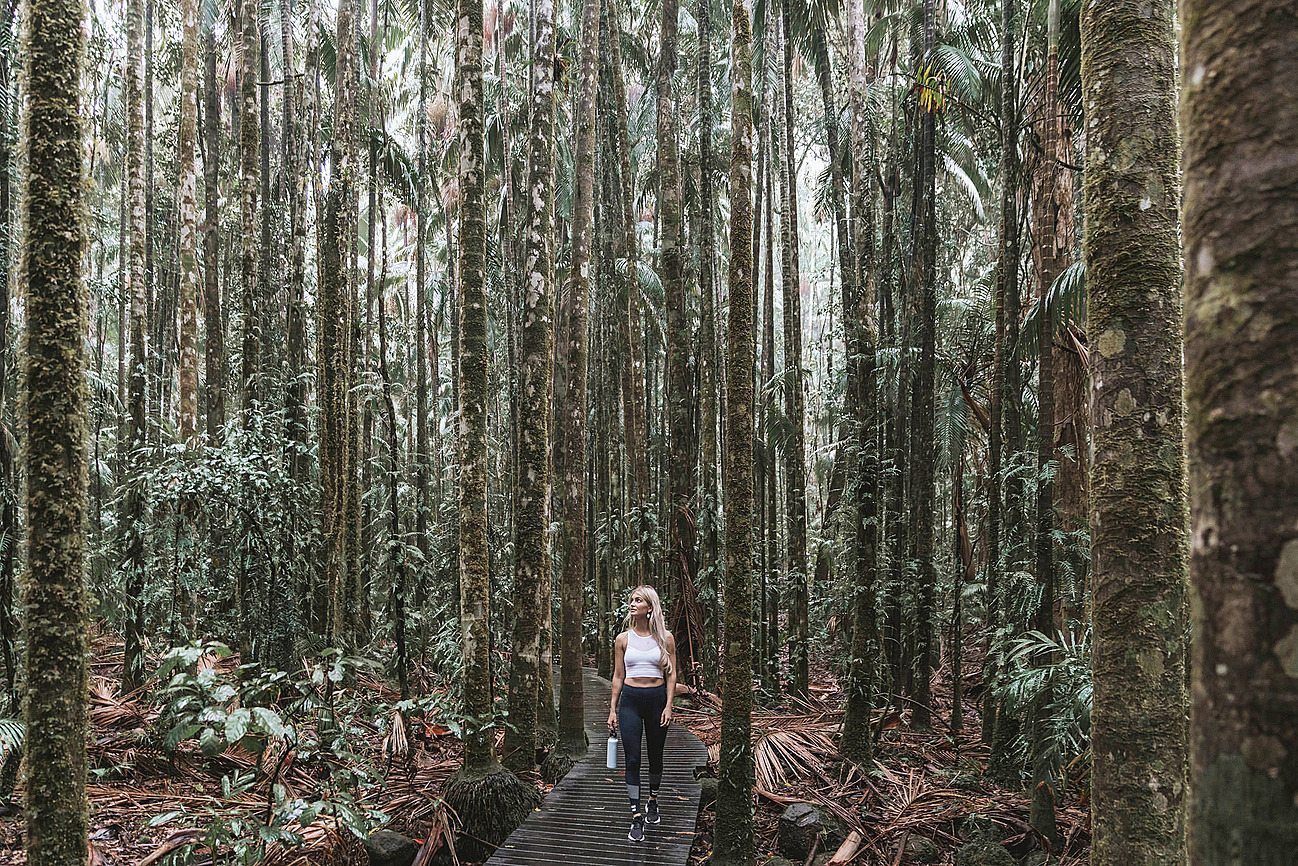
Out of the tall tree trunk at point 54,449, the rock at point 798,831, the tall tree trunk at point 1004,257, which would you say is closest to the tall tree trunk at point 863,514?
the tall tree trunk at point 1004,257

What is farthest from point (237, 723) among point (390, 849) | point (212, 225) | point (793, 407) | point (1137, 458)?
point (212, 225)

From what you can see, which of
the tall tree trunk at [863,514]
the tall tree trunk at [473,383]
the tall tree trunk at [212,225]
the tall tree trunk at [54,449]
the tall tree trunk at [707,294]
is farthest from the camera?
the tall tree trunk at [212,225]

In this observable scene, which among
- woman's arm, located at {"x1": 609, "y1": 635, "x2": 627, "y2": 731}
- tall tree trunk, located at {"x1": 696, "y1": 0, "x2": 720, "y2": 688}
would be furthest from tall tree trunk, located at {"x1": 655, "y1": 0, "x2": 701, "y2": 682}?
woman's arm, located at {"x1": 609, "y1": 635, "x2": 627, "y2": 731}

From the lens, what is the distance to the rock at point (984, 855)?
176 inches

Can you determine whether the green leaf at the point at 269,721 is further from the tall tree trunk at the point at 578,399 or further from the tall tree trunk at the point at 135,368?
the tall tree trunk at the point at 135,368

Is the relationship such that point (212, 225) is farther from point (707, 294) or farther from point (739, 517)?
point (739, 517)

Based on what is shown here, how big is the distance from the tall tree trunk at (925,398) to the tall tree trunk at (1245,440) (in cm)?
581

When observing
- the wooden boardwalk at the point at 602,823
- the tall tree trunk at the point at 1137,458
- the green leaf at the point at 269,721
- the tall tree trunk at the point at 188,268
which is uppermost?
the tall tree trunk at the point at 188,268

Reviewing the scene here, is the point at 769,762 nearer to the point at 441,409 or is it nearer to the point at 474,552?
the point at 474,552

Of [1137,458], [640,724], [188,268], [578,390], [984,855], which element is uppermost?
[188,268]

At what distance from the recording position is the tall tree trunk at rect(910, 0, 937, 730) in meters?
6.63

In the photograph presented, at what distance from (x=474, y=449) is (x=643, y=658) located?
193cm

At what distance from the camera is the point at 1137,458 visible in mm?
2053

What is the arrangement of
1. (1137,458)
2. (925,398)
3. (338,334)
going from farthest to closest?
(925,398), (338,334), (1137,458)
